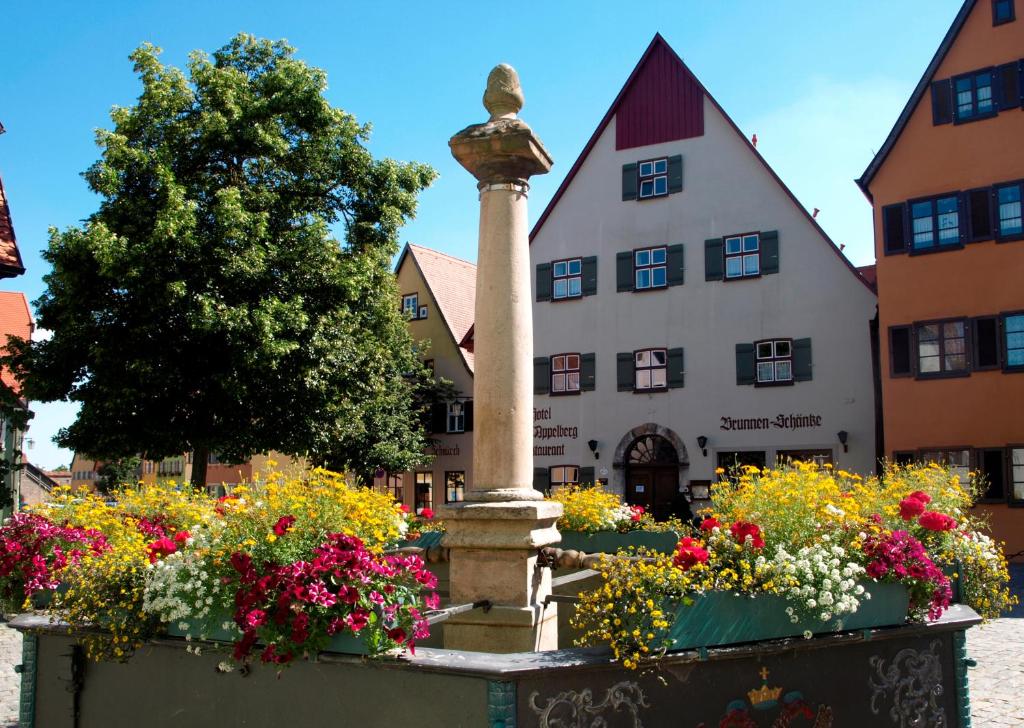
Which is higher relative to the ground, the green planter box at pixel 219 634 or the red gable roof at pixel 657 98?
the red gable roof at pixel 657 98

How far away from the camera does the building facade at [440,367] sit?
32.0m

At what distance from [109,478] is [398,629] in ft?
159

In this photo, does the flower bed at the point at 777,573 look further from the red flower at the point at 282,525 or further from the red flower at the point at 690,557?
the red flower at the point at 282,525

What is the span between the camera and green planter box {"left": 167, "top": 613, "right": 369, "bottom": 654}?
471cm

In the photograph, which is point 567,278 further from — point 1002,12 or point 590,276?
point 1002,12

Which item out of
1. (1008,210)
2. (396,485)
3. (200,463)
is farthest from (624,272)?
(200,463)

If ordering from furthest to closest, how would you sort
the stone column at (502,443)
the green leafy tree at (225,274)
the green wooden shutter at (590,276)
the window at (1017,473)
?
1. the green wooden shutter at (590,276)
2. the window at (1017,473)
3. the green leafy tree at (225,274)
4. the stone column at (502,443)

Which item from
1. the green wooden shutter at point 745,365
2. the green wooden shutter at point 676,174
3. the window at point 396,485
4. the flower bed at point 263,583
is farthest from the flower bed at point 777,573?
the window at point 396,485

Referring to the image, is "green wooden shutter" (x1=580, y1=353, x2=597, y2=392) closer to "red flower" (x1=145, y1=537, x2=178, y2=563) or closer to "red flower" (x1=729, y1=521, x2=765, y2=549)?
"red flower" (x1=729, y1=521, x2=765, y2=549)

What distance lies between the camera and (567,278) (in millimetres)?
28203

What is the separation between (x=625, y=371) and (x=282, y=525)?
72.6 feet

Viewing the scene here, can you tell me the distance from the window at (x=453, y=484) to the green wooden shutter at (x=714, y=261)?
10.9 metres

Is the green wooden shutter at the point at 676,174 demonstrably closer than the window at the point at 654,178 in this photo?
Yes

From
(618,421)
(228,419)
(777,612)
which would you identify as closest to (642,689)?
(777,612)
